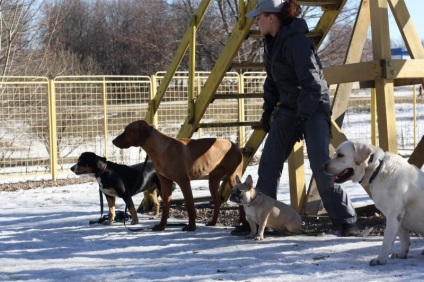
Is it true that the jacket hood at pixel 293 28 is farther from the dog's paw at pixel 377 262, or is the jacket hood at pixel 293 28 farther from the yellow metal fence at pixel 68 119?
the yellow metal fence at pixel 68 119

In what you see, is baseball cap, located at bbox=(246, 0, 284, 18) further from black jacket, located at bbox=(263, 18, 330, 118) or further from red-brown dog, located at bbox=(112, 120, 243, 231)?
red-brown dog, located at bbox=(112, 120, 243, 231)

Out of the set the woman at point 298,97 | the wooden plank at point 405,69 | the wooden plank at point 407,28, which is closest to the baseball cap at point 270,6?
the woman at point 298,97

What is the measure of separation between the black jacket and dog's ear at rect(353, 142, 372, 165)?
2.81ft

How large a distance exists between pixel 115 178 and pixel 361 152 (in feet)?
11.9

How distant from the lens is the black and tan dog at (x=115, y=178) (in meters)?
8.49

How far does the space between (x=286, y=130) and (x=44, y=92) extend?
10.6m

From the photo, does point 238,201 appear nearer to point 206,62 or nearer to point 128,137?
point 128,137

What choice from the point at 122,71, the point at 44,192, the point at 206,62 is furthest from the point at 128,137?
the point at 122,71

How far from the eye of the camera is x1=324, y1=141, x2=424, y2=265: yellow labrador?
18.2 feet

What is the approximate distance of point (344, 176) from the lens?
5.85 m

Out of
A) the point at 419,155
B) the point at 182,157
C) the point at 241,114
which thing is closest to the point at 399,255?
Answer: the point at 419,155

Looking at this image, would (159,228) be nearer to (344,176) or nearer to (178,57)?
(178,57)

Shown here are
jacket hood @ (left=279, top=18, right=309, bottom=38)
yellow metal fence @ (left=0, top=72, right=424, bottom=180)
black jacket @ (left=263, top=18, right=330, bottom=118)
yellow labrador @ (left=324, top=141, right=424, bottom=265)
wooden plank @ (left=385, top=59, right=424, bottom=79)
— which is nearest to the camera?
yellow labrador @ (left=324, top=141, right=424, bottom=265)

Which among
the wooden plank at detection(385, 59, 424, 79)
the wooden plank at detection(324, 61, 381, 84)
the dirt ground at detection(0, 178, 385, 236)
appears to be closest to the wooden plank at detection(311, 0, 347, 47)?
the wooden plank at detection(324, 61, 381, 84)
